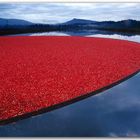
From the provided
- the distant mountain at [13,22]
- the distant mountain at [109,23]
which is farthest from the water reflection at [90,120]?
the distant mountain at [13,22]

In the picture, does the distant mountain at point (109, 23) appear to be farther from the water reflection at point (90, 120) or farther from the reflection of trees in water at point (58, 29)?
the water reflection at point (90, 120)

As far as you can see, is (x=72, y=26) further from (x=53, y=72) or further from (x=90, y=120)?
(x=90, y=120)

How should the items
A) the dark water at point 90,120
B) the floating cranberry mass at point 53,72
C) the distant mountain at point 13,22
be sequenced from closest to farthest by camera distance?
1. the dark water at point 90,120
2. the floating cranberry mass at point 53,72
3. the distant mountain at point 13,22

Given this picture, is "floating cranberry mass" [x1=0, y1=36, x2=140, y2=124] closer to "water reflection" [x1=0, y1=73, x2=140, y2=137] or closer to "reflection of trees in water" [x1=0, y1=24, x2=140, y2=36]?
"water reflection" [x1=0, y1=73, x2=140, y2=137]

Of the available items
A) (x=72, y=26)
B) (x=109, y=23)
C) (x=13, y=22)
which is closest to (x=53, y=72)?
(x=72, y=26)

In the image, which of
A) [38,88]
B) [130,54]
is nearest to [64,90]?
[38,88]

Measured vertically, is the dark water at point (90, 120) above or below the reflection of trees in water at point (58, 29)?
below
